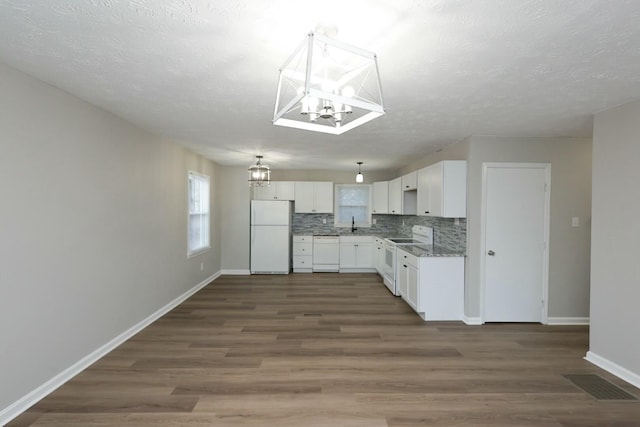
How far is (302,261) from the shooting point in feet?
24.0

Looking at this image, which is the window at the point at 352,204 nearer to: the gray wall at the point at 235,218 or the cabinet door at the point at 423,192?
the gray wall at the point at 235,218

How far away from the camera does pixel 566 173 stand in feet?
13.3

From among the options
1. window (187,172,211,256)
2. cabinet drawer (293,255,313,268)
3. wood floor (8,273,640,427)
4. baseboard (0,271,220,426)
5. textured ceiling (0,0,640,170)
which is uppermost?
textured ceiling (0,0,640,170)

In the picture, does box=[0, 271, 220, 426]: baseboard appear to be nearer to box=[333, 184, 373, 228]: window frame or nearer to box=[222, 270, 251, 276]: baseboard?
A: box=[222, 270, 251, 276]: baseboard

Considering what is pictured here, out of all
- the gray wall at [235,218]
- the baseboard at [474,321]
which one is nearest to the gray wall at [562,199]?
the baseboard at [474,321]

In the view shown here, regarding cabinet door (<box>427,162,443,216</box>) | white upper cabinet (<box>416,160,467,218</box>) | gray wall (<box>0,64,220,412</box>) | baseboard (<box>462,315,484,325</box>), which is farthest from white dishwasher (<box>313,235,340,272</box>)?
gray wall (<box>0,64,220,412</box>)

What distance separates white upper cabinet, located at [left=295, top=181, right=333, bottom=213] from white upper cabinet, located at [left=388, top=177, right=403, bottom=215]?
140 cm

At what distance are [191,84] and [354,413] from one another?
8.82 feet

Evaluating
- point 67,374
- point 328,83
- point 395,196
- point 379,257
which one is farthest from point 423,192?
point 67,374

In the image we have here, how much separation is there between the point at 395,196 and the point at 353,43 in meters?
4.85

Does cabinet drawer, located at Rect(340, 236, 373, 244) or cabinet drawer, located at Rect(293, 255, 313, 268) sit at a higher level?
cabinet drawer, located at Rect(340, 236, 373, 244)

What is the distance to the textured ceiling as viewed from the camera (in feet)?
5.00

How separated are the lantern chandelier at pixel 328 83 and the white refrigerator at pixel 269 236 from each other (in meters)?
4.46

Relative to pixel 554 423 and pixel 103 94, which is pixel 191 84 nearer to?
pixel 103 94
